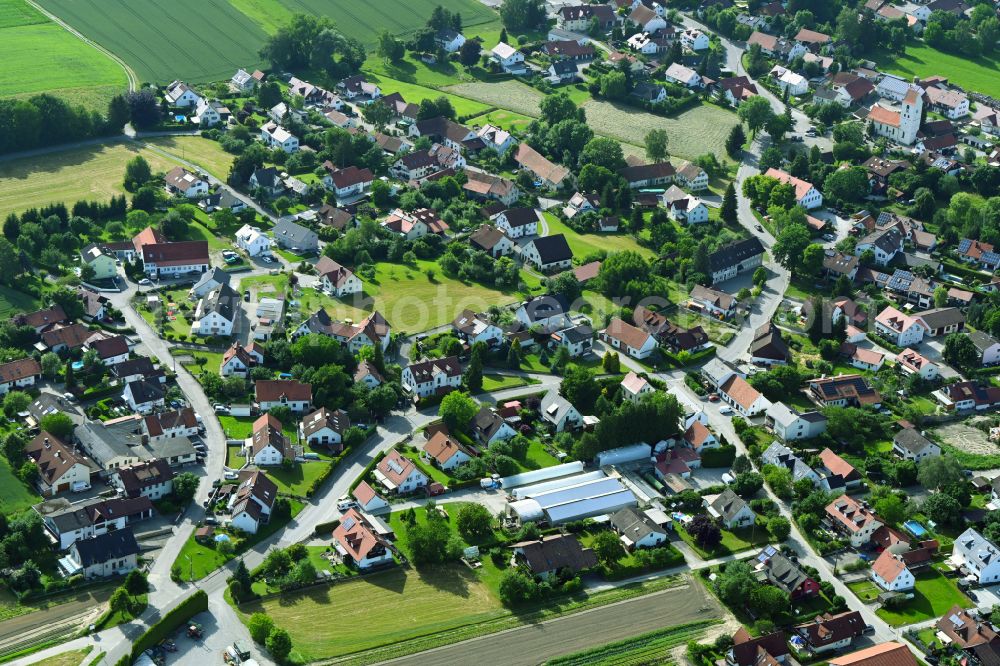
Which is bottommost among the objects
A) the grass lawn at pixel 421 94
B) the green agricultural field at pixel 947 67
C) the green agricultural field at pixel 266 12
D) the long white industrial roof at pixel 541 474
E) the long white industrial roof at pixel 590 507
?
the grass lawn at pixel 421 94

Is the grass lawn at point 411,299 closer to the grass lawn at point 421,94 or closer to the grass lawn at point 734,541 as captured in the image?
the grass lawn at point 734,541

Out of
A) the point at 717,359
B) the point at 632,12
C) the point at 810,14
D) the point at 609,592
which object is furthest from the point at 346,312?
the point at 810,14

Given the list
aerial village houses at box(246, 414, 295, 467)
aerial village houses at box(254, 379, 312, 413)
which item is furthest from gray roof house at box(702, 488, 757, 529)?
aerial village houses at box(254, 379, 312, 413)

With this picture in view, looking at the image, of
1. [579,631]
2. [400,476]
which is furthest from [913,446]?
[400,476]

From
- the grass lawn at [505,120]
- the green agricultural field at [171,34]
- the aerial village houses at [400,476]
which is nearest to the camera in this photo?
the aerial village houses at [400,476]

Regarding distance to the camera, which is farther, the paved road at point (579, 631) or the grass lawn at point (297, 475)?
the grass lawn at point (297, 475)

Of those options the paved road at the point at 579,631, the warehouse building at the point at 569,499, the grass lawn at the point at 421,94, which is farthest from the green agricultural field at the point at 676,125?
the paved road at the point at 579,631
